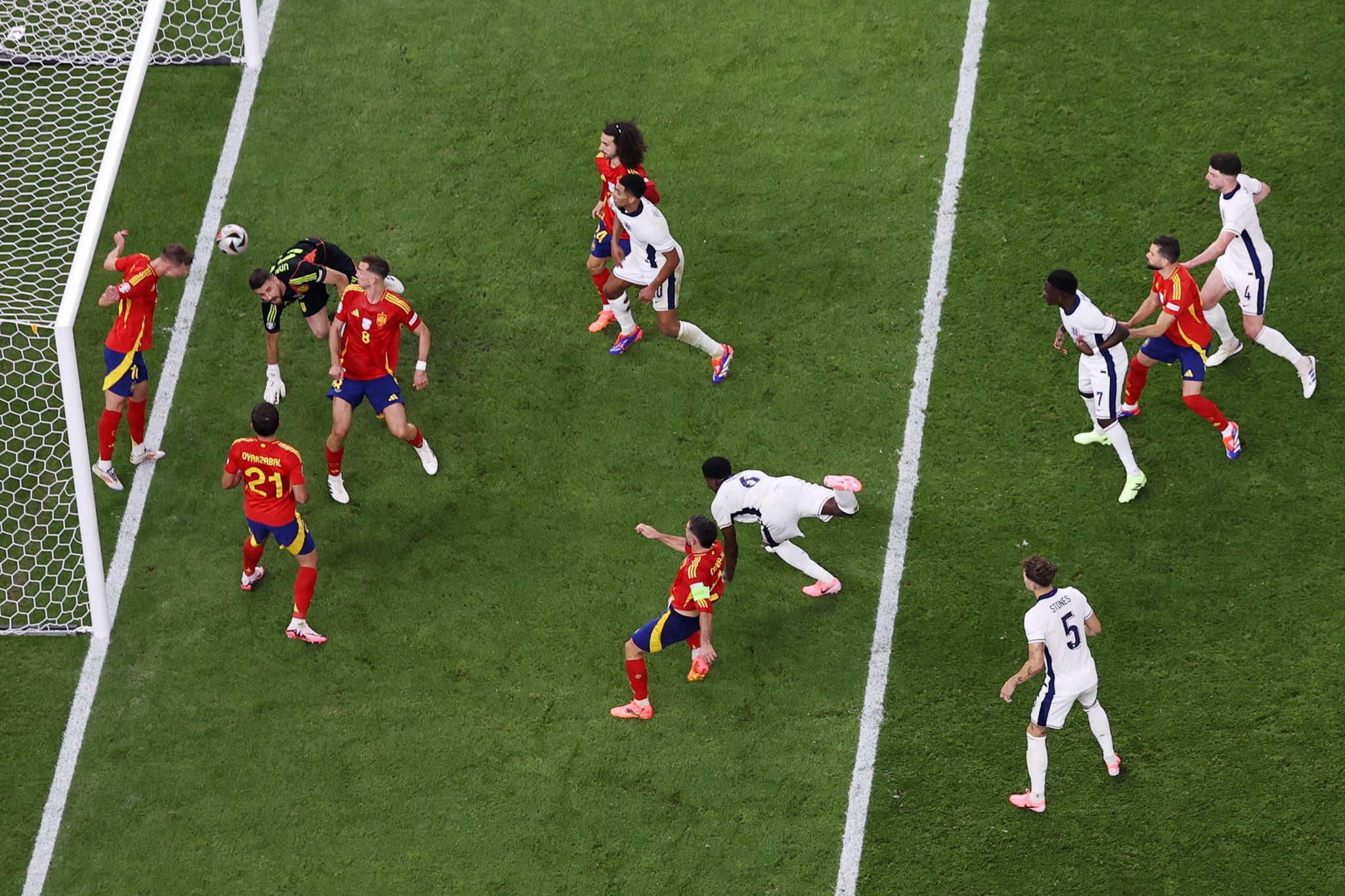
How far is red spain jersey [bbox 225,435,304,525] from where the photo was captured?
9.99 metres

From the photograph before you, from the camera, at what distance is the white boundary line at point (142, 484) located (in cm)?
1014

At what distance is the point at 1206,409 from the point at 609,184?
483 centimetres

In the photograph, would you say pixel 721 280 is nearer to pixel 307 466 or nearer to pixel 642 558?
pixel 642 558

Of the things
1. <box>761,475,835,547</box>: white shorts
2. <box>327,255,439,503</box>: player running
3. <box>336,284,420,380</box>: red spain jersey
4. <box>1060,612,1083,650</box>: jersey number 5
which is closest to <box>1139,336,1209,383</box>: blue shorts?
<box>1060,612,1083,650</box>: jersey number 5

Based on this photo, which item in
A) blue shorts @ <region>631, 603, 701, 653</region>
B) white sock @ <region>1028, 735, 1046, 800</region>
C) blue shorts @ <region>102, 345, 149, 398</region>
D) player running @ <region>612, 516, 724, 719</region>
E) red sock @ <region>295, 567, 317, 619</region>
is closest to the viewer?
player running @ <region>612, 516, 724, 719</region>

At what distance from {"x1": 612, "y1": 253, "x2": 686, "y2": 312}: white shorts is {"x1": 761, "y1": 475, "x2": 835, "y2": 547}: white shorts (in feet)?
6.33

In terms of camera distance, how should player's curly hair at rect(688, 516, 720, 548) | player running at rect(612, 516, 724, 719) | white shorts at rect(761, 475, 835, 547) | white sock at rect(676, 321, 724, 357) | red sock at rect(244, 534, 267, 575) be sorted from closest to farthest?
player's curly hair at rect(688, 516, 720, 548), player running at rect(612, 516, 724, 719), white shorts at rect(761, 475, 835, 547), red sock at rect(244, 534, 267, 575), white sock at rect(676, 321, 724, 357)

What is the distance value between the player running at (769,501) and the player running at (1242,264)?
3185 mm

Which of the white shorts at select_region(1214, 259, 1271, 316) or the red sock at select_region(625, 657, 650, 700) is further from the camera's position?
the white shorts at select_region(1214, 259, 1271, 316)

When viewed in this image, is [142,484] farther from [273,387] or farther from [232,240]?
[232,240]

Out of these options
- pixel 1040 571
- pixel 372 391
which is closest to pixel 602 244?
pixel 372 391

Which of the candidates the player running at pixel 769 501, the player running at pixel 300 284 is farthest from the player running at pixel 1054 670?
the player running at pixel 300 284

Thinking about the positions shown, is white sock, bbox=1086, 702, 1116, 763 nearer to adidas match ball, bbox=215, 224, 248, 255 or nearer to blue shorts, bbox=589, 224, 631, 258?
blue shorts, bbox=589, 224, 631, 258

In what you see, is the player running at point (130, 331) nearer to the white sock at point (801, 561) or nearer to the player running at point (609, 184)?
the player running at point (609, 184)
